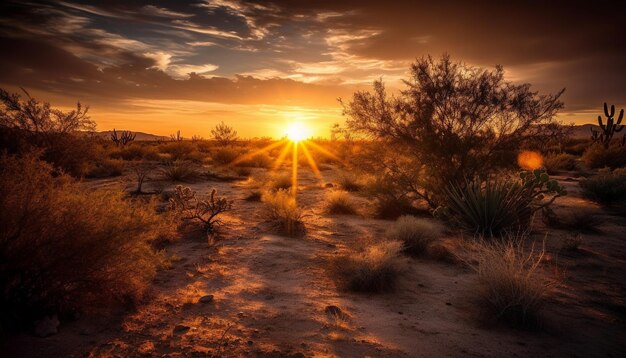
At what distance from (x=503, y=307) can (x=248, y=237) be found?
4.56 meters

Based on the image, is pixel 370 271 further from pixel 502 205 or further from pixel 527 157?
pixel 527 157

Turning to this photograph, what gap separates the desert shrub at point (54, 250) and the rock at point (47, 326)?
0.11m

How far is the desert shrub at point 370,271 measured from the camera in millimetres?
4691

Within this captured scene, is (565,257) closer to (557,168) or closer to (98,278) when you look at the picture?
(98,278)

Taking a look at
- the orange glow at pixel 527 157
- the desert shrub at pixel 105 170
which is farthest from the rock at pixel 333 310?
the desert shrub at pixel 105 170

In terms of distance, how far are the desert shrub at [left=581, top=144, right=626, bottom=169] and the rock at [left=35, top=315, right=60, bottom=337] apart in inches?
917

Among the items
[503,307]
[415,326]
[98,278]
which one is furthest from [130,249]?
[503,307]

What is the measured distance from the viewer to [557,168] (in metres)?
18.8

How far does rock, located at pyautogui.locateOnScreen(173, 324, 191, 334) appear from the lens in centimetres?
345

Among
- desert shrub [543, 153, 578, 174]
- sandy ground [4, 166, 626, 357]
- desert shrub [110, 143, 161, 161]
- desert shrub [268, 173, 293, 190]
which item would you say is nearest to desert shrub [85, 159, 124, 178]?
desert shrub [110, 143, 161, 161]

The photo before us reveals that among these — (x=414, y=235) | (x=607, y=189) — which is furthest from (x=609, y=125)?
(x=414, y=235)

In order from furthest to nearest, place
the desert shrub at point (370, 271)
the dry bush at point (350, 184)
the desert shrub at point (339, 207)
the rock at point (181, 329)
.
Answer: the dry bush at point (350, 184) → the desert shrub at point (339, 207) → the desert shrub at point (370, 271) → the rock at point (181, 329)

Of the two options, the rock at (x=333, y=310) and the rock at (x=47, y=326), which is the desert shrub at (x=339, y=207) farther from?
the rock at (x=47, y=326)

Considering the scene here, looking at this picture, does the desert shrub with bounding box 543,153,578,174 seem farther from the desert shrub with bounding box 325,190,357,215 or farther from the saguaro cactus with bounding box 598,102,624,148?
the desert shrub with bounding box 325,190,357,215
